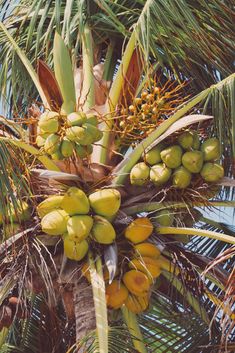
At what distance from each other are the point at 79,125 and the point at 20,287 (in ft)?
3.01

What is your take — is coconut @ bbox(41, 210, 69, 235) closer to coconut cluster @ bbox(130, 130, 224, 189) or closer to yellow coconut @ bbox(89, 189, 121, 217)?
yellow coconut @ bbox(89, 189, 121, 217)

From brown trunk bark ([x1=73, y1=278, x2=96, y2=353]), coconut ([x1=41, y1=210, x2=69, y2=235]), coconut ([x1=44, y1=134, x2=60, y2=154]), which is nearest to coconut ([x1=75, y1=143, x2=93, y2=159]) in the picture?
coconut ([x1=44, y1=134, x2=60, y2=154])

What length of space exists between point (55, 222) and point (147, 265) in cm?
56

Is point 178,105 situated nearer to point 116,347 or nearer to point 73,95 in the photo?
point 73,95

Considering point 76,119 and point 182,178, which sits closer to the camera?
point 76,119

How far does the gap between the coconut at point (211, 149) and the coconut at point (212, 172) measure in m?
0.05

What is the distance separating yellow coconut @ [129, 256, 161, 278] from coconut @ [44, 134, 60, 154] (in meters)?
0.74

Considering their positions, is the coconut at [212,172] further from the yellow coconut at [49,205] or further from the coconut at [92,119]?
the yellow coconut at [49,205]

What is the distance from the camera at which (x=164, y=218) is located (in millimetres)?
5023

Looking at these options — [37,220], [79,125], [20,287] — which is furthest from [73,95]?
[20,287]

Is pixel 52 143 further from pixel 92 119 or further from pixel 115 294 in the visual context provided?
pixel 115 294

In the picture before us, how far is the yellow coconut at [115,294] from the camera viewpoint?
15.8ft

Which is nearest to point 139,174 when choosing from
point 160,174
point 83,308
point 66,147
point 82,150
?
point 160,174

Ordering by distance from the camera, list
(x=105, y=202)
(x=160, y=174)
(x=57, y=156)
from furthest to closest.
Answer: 1. (x=160, y=174)
2. (x=57, y=156)
3. (x=105, y=202)
